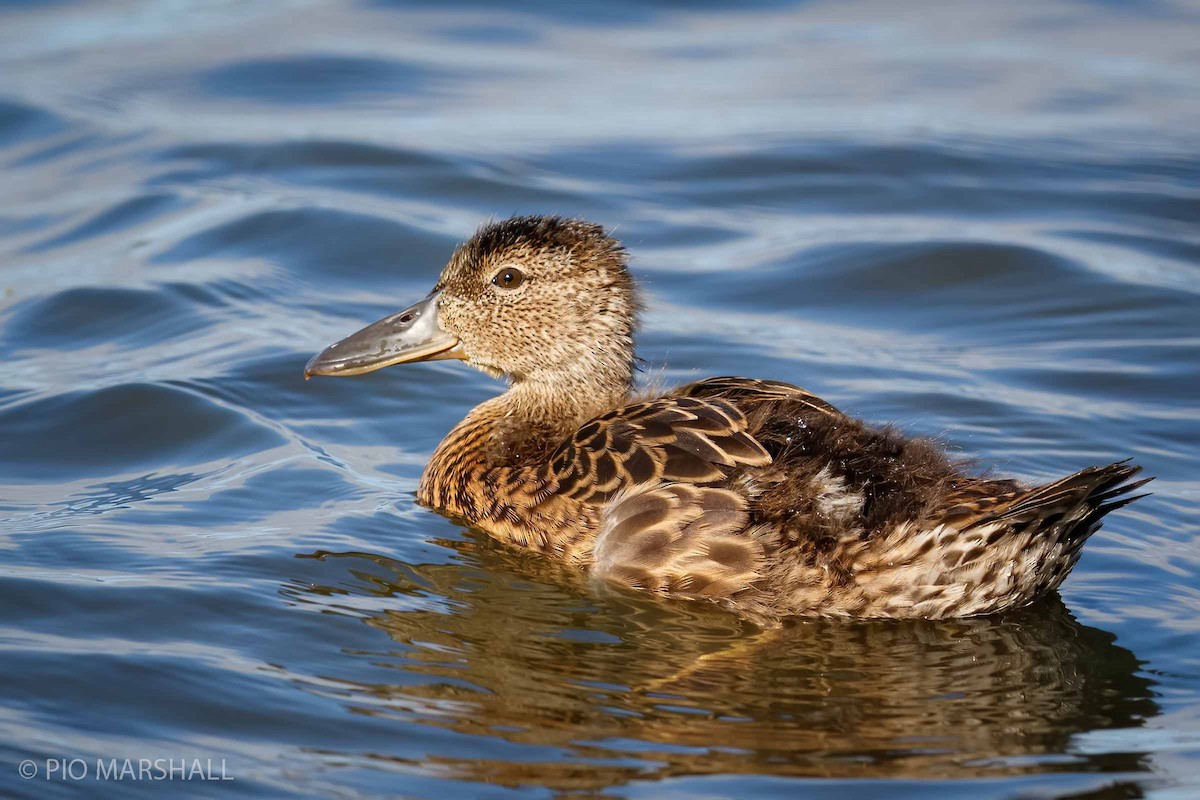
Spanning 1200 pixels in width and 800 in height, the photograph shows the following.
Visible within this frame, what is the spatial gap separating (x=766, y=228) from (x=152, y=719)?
23.2 feet

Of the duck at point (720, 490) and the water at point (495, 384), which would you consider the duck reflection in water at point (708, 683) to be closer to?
the water at point (495, 384)

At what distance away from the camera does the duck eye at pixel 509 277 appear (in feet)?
22.9

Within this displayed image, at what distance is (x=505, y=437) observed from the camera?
6.86 m

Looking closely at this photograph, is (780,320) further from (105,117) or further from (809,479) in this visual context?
(105,117)

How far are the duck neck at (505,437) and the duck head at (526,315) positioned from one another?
1.8 inches

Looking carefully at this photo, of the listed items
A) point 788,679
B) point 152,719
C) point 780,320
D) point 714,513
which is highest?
point 780,320

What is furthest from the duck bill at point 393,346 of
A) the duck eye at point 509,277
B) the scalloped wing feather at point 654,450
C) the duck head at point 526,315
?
the scalloped wing feather at point 654,450

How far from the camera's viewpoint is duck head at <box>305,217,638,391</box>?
22.5 feet

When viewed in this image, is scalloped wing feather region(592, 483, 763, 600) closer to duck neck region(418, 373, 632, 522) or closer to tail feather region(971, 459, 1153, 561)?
duck neck region(418, 373, 632, 522)

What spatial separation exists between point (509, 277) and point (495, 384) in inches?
75.0

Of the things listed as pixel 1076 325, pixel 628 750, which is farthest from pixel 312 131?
pixel 628 750

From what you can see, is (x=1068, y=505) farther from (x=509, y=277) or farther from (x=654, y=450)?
(x=509, y=277)

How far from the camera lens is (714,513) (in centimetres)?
576

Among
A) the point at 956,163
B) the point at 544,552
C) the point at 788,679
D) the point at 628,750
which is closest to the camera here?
the point at 628,750
